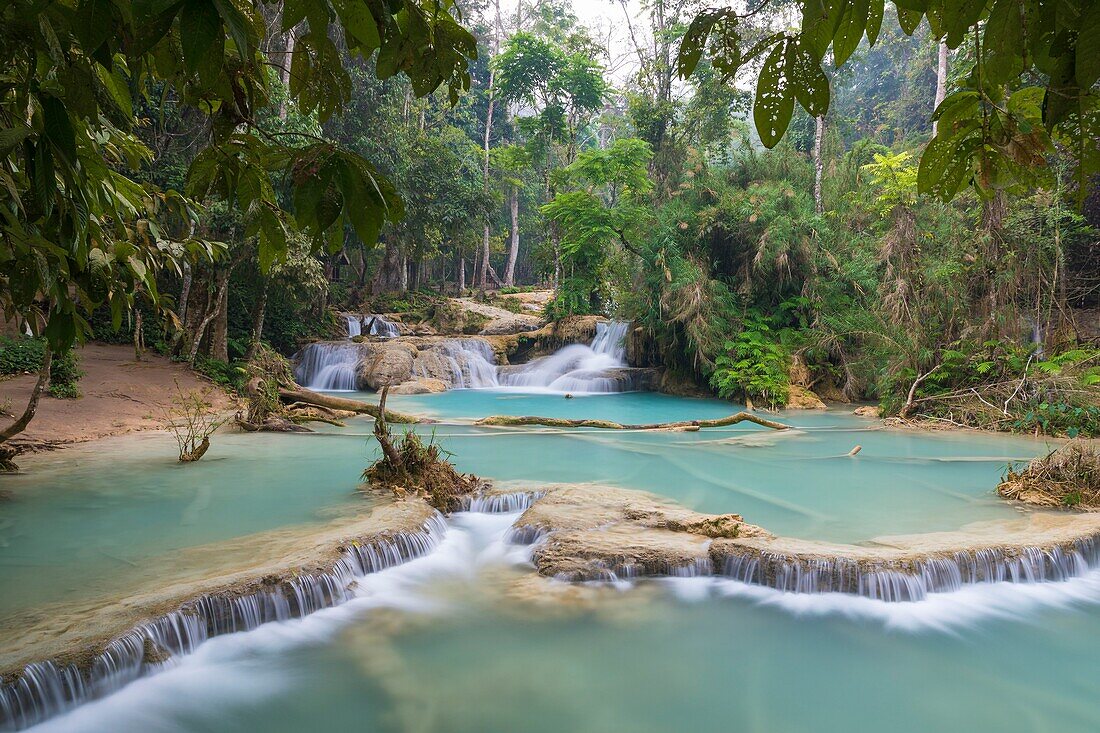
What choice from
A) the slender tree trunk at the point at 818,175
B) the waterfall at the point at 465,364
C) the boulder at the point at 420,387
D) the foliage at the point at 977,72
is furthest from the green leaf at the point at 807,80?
the slender tree trunk at the point at 818,175

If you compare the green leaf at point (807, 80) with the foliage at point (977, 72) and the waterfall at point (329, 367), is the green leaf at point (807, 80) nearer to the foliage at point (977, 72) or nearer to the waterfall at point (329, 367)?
the foliage at point (977, 72)

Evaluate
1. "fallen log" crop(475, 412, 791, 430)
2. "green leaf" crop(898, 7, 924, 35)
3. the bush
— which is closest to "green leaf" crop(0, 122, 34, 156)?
"green leaf" crop(898, 7, 924, 35)

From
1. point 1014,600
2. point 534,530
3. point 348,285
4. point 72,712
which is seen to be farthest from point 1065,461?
point 348,285

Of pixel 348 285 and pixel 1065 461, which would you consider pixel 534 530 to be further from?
pixel 348 285

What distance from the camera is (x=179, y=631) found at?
11.8 ft

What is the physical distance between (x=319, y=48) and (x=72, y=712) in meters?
3.34

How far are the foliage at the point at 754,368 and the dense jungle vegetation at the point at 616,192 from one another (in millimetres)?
74

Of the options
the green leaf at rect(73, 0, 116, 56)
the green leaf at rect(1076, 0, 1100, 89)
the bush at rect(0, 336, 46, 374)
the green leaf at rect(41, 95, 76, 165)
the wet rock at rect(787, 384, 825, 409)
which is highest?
the green leaf at rect(73, 0, 116, 56)

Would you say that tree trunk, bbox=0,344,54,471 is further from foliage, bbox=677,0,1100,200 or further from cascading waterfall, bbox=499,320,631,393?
cascading waterfall, bbox=499,320,631,393

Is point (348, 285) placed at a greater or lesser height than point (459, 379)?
greater

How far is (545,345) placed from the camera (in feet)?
68.7

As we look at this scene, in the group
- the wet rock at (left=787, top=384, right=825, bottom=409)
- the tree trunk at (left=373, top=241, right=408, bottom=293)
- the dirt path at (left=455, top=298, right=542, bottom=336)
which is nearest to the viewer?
the wet rock at (left=787, top=384, right=825, bottom=409)

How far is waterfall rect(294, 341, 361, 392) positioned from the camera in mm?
17797

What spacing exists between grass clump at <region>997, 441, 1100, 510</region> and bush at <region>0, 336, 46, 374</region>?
14.0m
